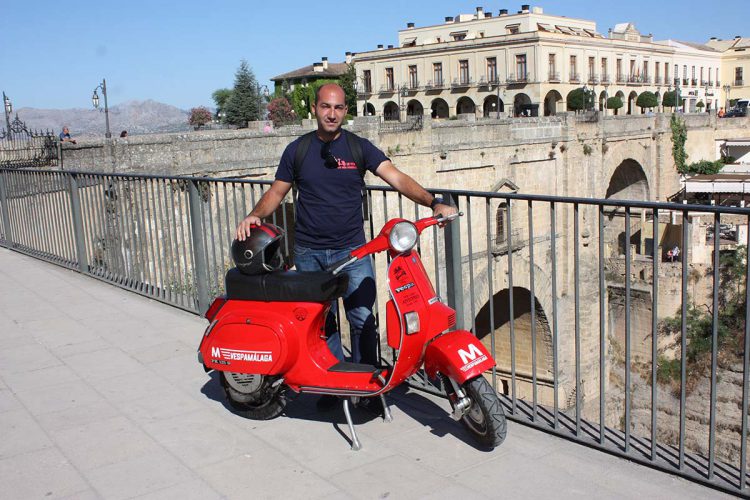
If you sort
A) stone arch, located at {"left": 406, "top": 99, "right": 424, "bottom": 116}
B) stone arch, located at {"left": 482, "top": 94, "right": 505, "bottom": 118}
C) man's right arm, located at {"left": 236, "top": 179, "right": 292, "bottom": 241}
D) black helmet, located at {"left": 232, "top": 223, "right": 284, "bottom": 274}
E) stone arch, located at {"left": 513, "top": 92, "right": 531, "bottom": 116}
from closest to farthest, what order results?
black helmet, located at {"left": 232, "top": 223, "right": 284, "bottom": 274}
man's right arm, located at {"left": 236, "top": 179, "right": 292, "bottom": 241}
stone arch, located at {"left": 513, "top": 92, "right": 531, "bottom": 116}
stone arch, located at {"left": 482, "top": 94, "right": 505, "bottom": 118}
stone arch, located at {"left": 406, "top": 99, "right": 424, "bottom": 116}

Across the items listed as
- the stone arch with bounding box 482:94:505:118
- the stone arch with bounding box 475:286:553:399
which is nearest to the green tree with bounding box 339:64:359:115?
the stone arch with bounding box 482:94:505:118

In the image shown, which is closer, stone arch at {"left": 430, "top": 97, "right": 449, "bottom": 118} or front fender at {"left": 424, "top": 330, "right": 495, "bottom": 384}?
front fender at {"left": 424, "top": 330, "right": 495, "bottom": 384}

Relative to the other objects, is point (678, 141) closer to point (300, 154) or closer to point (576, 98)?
point (576, 98)

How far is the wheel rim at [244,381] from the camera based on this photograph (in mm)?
3543

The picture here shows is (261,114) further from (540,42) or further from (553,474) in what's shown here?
(553,474)

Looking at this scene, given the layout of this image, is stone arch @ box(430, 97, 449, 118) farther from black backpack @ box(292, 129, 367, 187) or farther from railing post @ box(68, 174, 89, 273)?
black backpack @ box(292, 129, 367, 187)

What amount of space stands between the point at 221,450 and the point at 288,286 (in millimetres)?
831

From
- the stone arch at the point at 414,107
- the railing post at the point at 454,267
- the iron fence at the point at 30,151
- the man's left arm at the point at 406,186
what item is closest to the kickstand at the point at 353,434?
the railing post at the point at 454,267

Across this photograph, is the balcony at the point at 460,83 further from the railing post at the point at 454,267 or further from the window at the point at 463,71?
the railing post at the point at 454,267

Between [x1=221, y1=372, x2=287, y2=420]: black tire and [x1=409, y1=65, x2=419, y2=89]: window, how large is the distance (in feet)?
163

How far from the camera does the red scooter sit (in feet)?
10.6

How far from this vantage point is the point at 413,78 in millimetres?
51969

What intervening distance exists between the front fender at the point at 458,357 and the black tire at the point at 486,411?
0.22 feet

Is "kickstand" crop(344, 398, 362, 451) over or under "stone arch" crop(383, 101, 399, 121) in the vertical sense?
under
